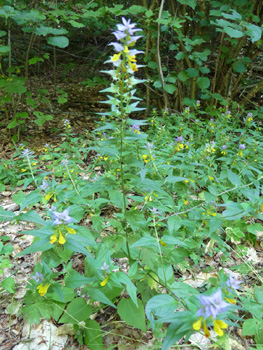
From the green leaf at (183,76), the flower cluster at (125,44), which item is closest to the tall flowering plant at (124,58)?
the flower cluster at (125,44)

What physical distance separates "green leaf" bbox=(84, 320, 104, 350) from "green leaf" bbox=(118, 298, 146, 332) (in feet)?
0.65

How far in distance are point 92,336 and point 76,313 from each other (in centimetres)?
18

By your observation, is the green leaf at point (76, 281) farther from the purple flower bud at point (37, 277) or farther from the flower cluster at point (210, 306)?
the flower cluster at point (210, 306)

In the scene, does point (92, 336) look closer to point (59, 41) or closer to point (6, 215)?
point (6, 215)

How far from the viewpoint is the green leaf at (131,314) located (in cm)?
133

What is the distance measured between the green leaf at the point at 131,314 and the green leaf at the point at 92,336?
0.20 m

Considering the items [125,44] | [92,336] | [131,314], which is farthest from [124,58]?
[92,336]

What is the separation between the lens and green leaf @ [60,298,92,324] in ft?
4.51

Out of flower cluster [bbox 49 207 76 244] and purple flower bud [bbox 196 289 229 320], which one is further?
flower cluster [bbox 49 207 76 244]

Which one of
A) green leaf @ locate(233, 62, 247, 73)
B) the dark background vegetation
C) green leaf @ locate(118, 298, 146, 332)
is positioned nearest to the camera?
green leaf @ locate(118, 298, 146, 332)

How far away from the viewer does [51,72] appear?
6.41 meters

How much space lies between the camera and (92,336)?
1420 millimetres

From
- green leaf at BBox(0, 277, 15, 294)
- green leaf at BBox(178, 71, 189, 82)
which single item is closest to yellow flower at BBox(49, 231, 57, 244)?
green leaf at BBox(0, 277, 15, 294)

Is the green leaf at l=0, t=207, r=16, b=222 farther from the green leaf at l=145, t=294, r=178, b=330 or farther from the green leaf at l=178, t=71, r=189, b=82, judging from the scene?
the green leaf at l=178, t=71, r=189, b=82
